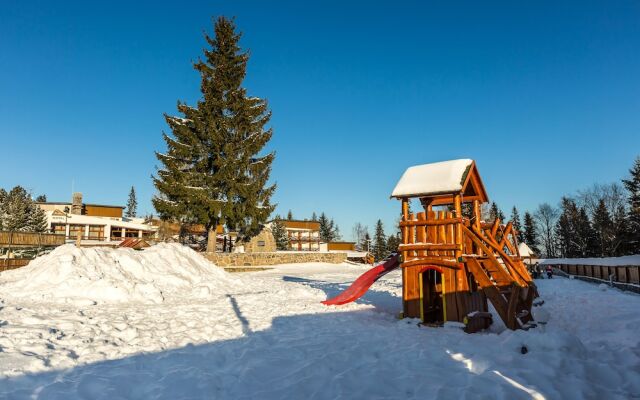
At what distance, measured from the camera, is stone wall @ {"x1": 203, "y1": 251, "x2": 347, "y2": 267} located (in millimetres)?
26531

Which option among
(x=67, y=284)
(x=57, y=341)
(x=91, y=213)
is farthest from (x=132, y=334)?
(x=91, y=213)

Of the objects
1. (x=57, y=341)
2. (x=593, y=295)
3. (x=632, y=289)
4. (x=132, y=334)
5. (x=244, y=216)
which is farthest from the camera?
(x=244, y=216)

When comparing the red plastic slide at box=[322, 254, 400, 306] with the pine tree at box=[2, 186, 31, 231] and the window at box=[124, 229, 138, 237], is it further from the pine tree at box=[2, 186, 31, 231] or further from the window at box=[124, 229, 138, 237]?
the window at box=[124, 229, 138, 237]

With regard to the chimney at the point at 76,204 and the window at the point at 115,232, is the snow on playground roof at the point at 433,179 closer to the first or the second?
the window at the point at 115,232

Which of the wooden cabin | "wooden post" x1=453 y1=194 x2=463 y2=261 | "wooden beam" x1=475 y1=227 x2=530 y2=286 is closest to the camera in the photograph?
the wooden cabin

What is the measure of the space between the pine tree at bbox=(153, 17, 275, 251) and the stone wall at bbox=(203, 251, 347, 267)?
1324 mm

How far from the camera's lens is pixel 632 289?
15.8 m

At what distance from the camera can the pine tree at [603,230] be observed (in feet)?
162

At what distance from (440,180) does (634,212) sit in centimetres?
5043

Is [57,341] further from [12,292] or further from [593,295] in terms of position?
[593,295]

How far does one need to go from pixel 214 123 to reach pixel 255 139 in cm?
317

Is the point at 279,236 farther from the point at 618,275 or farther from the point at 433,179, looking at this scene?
the point at 433,179

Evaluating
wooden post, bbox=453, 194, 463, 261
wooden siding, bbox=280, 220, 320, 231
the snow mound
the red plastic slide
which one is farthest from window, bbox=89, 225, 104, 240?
wooden post, bbox=453, 194, 463, 261

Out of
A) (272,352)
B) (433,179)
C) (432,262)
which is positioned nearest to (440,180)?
(433,179)
